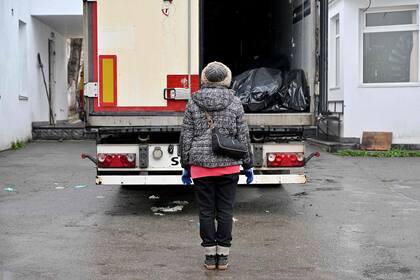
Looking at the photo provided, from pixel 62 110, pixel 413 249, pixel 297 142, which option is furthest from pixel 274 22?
pixel 62 110

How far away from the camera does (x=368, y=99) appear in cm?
1619

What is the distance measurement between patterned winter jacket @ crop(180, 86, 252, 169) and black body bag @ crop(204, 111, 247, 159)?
35 mm

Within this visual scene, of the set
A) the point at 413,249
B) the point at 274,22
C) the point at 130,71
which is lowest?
the point at 413,249

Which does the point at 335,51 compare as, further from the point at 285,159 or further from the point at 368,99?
the point at 285,159

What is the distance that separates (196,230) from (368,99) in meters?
9.68

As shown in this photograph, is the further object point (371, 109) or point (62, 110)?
point (62, 110)

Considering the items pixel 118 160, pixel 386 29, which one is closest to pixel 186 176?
pixel 118 160

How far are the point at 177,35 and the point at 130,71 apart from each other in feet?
2.15

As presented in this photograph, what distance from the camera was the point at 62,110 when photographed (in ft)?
74.6

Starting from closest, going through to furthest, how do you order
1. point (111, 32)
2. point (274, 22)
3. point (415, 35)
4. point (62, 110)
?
point (111, 32) → point (274, 22) → point (415, 35) → point (62, 110)

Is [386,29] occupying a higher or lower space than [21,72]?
higher

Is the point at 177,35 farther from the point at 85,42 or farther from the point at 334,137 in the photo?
the point at 334,137

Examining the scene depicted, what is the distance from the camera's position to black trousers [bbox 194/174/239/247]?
5867mm

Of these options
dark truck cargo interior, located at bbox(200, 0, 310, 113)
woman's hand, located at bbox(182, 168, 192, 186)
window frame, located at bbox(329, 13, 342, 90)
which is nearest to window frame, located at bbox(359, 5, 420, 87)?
window frame, located at bbox(329, 13, 342, 90)
